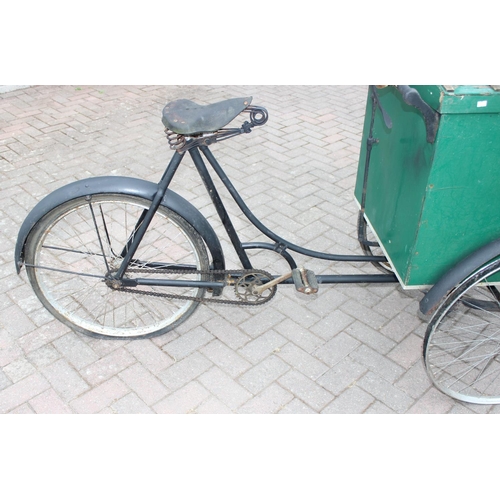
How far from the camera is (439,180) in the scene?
7.43 feet

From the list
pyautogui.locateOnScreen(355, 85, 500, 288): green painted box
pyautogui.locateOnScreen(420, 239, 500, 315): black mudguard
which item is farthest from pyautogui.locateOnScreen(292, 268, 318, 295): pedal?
pyautogui.locateOnScreen(420, 239, 500, 315): black mudguard

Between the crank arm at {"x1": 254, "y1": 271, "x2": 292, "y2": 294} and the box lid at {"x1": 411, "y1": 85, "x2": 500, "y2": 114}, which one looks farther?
the crank arm at {"x1": 254, "y1": 271, "x2": 292, "y2": 294}

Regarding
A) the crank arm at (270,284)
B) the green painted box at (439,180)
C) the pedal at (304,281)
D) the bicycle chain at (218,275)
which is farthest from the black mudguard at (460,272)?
the bicycle chain at (218,275)

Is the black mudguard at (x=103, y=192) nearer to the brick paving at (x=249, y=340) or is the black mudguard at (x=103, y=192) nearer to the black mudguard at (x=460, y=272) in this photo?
the brick paving at (x=249, y=340)

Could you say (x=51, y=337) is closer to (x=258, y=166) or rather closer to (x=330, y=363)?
(x=330, y=363)

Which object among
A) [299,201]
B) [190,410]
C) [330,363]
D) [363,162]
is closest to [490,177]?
[363,162]

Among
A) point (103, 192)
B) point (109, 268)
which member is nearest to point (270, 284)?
point (109, 268)

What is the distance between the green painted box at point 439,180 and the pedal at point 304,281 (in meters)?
0.44

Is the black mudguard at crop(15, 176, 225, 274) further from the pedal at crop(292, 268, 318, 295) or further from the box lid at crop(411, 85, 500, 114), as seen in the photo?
the box lid at crop(411, 85, 500, 114)

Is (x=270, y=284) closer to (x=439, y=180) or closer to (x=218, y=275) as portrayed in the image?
(x=218, y=275)

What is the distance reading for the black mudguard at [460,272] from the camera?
94.0 inches

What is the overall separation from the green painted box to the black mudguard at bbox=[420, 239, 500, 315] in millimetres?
72

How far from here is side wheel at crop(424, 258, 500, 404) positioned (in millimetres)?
2727

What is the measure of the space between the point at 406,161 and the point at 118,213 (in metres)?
2.56
